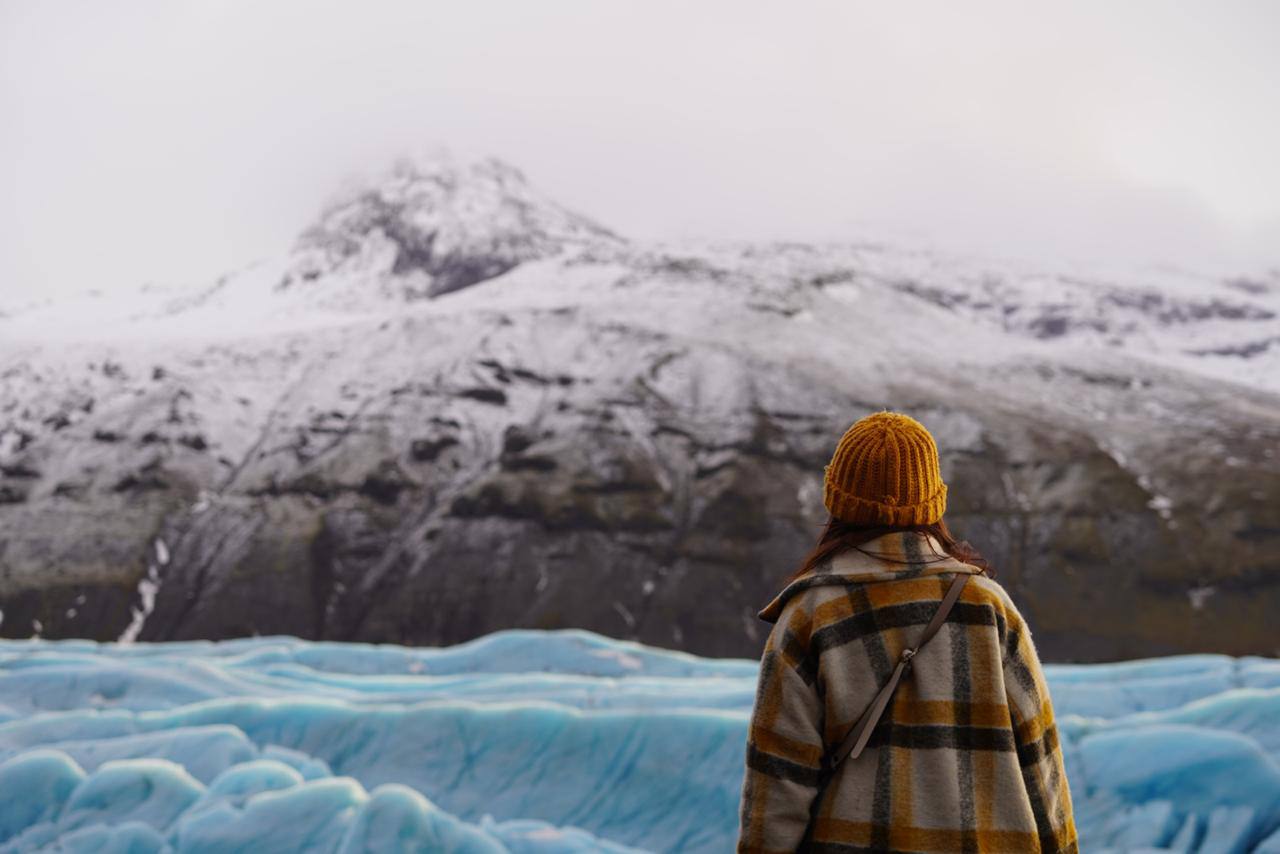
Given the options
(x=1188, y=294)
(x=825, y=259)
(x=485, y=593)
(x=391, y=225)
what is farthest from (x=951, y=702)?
(x=391, y=225)

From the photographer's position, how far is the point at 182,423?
23531mm

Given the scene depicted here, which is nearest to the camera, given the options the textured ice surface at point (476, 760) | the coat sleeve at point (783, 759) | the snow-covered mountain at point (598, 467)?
the coat sleeve at point (783, 759)

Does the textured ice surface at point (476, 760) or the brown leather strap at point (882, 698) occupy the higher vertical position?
the brown leather strap at point (882, 698)

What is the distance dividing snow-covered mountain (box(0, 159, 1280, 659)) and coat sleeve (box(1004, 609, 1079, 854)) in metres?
16.5

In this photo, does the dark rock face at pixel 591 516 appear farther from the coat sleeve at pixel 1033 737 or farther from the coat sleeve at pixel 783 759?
the coat sleeve at pixel 783 759

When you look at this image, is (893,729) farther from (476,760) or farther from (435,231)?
(435,231)

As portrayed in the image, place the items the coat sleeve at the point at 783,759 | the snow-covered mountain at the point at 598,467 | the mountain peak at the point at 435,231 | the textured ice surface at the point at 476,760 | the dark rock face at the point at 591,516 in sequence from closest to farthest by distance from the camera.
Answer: the coat sleeve at the point at 783,759 < the textured ice surface at the point at 476,760 < the dark rock face at the point at 591,516 < the snow-covered mountain at the point at 598,467 < the mountain peak at the point at 435,231

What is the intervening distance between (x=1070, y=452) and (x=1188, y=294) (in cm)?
1829

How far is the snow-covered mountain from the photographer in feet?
62.6

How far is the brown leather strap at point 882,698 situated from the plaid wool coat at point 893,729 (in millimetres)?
15

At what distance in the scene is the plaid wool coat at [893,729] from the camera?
2.00m

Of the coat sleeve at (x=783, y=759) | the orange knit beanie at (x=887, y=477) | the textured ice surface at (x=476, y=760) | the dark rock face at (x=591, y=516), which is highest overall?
the orange knit beanie at (x=887, y=477)

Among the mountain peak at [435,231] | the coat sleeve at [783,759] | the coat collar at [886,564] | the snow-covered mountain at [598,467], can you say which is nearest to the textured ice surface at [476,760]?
the coat sleeve at [783,759]

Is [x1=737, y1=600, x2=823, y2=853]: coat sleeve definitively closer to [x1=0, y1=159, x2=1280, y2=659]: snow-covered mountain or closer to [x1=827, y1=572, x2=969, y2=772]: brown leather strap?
[x1=827, y1=572, x2=969, y2=772]: brown leather strap
